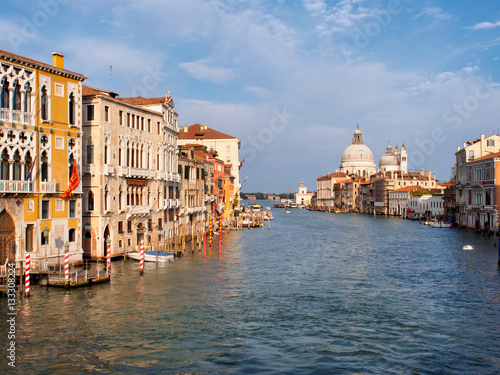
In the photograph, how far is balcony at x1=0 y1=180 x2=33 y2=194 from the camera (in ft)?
67.0

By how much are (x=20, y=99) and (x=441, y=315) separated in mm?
19297

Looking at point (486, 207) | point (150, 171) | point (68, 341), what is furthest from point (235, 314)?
point (486, 207)

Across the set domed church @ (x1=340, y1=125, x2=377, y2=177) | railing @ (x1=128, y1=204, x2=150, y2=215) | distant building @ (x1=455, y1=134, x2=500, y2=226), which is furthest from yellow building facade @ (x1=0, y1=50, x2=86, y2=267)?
domed church @ (x1=340, y1=125, x2=377, y2=177)

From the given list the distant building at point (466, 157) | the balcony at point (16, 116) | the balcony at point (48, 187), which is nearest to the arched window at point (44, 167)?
the balcony at point (48, 187)

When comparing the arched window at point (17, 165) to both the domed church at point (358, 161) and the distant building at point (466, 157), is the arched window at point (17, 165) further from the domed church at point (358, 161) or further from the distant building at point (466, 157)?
the domed church at point (358, 161)

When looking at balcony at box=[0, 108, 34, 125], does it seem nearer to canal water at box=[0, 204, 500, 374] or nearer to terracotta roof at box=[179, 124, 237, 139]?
canal water at box=[0, 204, 500, 374]

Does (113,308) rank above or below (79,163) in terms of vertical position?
below

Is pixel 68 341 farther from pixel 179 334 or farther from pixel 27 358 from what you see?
pixel 179 334

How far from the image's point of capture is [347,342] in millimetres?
14898

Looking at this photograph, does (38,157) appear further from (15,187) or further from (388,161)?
(388,161)

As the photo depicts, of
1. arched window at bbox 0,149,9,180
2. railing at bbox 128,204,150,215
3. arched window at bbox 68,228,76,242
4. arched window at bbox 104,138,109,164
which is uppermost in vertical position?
arched window at bbox 104,138,109,164

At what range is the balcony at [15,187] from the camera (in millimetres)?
20431

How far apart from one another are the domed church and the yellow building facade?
160417 millimetres

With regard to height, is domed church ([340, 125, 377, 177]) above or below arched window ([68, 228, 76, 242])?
above
